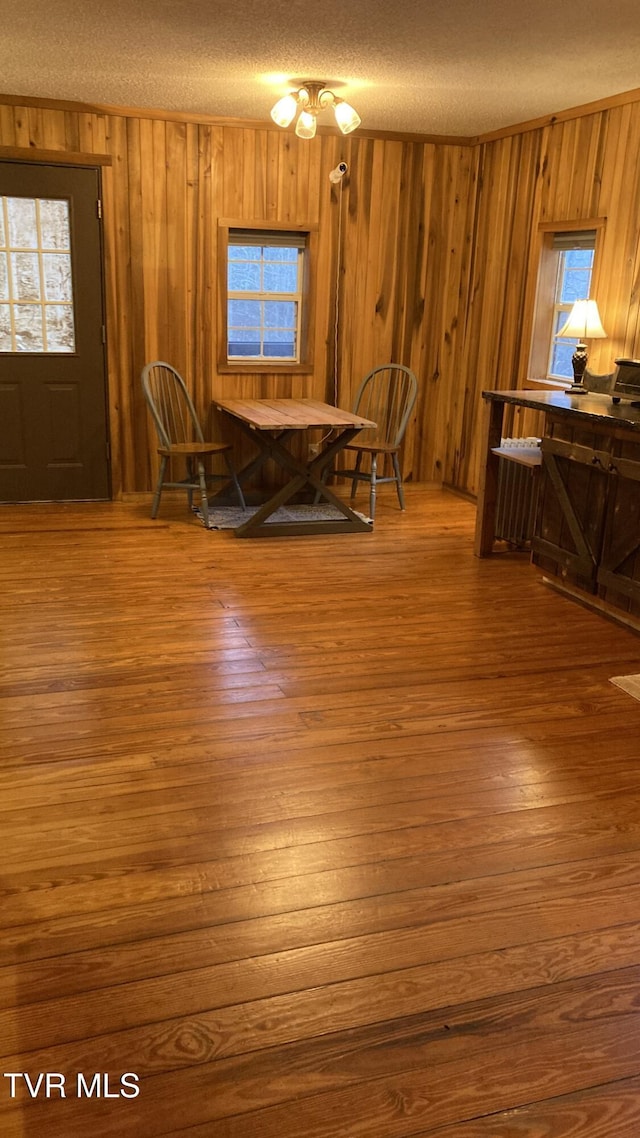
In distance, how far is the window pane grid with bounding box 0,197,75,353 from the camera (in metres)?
5.54

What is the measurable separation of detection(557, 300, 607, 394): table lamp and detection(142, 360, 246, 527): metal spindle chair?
2.18 metres

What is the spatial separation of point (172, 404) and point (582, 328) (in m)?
2.69

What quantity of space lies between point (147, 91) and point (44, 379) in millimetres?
1820

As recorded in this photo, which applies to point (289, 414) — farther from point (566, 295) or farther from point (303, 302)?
point (566, 295)

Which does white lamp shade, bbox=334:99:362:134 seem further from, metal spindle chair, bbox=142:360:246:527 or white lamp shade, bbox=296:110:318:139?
metal spindle chair, bbox=142:360:246:527

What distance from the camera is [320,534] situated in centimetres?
554

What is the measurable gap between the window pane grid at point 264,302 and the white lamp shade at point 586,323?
2.15 metres

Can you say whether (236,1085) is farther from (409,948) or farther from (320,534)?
(320,534)

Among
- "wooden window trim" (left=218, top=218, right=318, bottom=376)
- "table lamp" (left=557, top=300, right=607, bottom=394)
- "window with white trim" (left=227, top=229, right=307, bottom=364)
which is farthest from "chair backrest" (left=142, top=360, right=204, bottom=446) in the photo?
"table lamp" (left=557, top=300, right=607, bottom=394)

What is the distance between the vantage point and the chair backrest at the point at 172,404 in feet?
19.2

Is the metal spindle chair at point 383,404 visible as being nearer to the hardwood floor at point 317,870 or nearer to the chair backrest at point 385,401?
the chair backrest at point 385,401

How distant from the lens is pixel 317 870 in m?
2.25

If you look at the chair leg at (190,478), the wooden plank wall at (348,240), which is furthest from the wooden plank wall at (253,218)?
the chair leg at (190,478)

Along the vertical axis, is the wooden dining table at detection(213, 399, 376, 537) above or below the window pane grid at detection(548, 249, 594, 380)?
below
